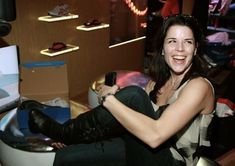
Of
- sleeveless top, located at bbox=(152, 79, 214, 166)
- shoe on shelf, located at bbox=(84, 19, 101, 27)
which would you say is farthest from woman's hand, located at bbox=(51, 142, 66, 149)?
shoe on shelf, located at bbox=(84, 19, 101, 27)

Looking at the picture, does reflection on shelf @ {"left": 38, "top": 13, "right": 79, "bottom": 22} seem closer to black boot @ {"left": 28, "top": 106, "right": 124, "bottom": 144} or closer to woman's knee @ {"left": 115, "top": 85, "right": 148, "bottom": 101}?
black boot @ {"left": 28, "top": 106, "right": 124, "bottom": 144}

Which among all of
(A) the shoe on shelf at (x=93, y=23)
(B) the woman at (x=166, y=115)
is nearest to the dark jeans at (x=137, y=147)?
(B) the woman at (x=166, y=115)

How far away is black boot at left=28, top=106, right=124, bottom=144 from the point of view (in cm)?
146

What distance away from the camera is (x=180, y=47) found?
4.51 feet

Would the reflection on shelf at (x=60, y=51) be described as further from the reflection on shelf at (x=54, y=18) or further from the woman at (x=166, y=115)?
the woman at (x=166, y=115)

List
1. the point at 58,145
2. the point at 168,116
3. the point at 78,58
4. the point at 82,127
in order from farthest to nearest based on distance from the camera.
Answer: the point at 78,58
the point at 58,145
the point at 82,127
the point at 168,116

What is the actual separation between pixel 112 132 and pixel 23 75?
1019mm

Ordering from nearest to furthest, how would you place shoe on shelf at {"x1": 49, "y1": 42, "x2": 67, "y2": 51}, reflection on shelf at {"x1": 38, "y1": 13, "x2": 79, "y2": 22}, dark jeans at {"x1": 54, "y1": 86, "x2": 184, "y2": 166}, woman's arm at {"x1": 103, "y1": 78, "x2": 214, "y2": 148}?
woman's arm at {"x1": 103, "y1": 78, "x2": 214, "y2": 148} < dark jeans at {"x1": 54, "y1": 86, "x2": 184, "y2": 166} < reflection on shelf at {"x1": 38, "y1": 13, "x2": 79, "y2": 22} < shoe on shelf at {"x1": 49, "y1": 42, "x2": 67, "y2": 51}

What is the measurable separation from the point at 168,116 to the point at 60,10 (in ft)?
6.85

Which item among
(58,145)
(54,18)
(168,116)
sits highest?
(54,18)

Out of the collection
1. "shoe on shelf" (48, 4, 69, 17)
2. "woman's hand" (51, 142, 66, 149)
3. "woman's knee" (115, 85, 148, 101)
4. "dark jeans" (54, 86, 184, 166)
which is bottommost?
"woman's hand" (51, 142, 66, 149)

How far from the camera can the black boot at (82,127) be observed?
1.46 meters

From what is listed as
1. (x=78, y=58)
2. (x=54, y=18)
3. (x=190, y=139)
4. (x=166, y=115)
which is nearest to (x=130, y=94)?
(x=166, y=115)

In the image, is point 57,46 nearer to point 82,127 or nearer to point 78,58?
point 78,58
